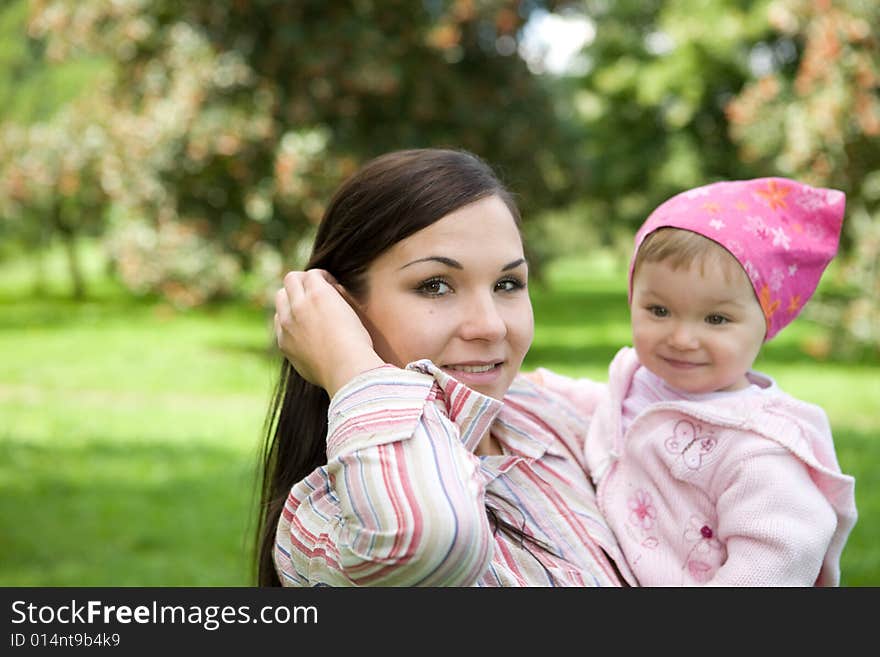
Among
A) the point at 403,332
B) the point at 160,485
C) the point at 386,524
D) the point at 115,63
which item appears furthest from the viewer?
the point at 115,63

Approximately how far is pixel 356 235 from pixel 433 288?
209mm

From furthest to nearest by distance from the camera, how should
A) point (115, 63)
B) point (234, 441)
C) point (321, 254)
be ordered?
point (115, 63)
point (234, 441)
point (321, 254)

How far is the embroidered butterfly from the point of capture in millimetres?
2115

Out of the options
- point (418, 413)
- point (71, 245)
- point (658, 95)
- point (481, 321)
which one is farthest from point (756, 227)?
point (71, 245)

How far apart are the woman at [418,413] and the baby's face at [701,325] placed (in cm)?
31

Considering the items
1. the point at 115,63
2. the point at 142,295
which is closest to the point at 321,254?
the point at 115,63

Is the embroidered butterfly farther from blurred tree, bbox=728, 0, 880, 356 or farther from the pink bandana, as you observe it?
blurred tree, bbox=728, 0, 880, 356

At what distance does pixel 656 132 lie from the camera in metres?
28.5

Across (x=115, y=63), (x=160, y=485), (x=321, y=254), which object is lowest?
(x=321, y=254)

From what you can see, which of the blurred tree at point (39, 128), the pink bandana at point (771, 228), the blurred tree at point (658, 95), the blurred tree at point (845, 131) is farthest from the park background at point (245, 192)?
the blurred tree at point (658, 95)

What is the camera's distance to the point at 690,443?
215cm

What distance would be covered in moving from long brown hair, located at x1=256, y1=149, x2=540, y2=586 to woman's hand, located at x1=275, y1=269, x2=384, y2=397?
4.5 inches
